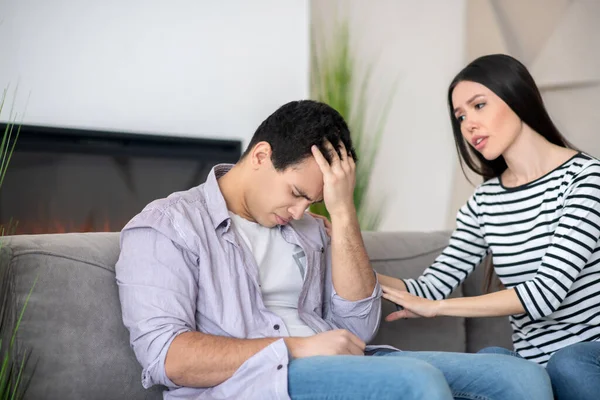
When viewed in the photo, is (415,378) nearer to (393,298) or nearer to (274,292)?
(274,292)

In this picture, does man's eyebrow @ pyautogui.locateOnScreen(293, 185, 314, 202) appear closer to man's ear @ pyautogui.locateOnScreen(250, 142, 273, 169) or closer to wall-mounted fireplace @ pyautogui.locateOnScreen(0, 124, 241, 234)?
man's ear @ pyautogui.locateOnScreen(250, 142, 273, 169)

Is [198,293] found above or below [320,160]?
below

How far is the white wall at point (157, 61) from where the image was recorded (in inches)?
123

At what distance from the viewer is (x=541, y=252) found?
181 centimetres

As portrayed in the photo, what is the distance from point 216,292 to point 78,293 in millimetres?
288

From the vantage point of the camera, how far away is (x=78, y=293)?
4.90 ft

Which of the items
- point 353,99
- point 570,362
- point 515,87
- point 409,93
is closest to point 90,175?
point 353,99

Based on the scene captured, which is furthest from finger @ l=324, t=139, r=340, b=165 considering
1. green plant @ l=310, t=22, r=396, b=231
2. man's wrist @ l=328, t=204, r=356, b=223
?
green plant @ l=310, t=22, r=396, b=231

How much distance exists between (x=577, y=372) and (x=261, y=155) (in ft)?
2.74

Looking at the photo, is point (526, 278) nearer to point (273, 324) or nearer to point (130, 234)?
point (273, 324)

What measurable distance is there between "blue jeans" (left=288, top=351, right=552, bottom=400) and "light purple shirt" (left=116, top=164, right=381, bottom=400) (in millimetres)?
59

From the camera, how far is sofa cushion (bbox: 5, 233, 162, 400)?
1.43 m

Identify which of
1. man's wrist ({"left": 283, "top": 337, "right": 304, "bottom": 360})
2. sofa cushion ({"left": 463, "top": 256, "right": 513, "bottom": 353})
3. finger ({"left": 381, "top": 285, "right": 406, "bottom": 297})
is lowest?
sofa cushion ({"left": 463, "top": 256, "right": 513, "bottom": 353})

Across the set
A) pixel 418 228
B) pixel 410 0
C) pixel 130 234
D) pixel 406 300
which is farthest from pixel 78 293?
pixel 410 0
